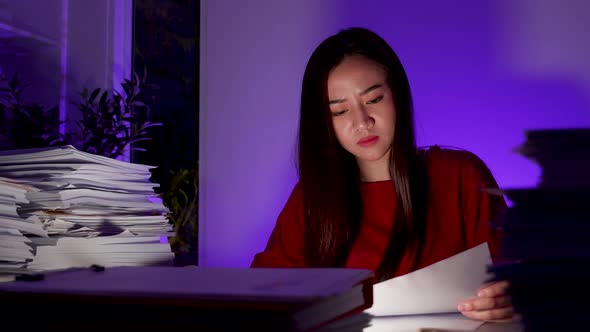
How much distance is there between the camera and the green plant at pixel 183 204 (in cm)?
279

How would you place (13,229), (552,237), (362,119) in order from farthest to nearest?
(362,119)
(13,229)
(552,237)

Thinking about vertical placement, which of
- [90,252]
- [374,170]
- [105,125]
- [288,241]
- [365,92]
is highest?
[365,92]

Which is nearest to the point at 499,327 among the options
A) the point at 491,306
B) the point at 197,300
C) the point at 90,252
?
the point at 491,306

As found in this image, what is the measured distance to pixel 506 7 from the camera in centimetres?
202

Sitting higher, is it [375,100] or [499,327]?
A: [375,100]

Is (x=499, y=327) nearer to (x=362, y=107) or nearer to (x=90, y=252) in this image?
(x=90, y=252)

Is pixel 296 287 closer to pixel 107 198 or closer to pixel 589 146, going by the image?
pixel 589 146

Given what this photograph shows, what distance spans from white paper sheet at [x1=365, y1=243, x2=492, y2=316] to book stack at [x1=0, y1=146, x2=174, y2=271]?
1.46 feet

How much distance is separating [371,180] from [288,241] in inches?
13.4

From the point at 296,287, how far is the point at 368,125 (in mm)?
1327

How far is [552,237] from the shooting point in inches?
18.7

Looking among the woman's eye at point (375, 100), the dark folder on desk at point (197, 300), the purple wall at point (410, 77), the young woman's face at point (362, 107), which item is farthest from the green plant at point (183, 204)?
the dark folder on desk at point (197, 300)

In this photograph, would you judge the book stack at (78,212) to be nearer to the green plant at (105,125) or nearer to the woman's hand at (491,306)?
the woman's hand at (491,306)

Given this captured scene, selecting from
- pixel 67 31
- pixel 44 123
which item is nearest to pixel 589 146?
pixel 44 123
